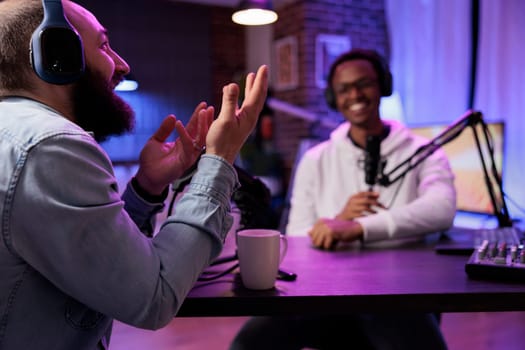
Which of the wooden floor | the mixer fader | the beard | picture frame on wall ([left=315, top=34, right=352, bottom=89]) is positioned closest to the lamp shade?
the beard

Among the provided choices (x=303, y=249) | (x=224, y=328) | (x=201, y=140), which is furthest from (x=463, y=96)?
(x=201, y=140)

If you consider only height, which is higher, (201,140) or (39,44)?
(39,44)

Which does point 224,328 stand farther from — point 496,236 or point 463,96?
point 463,96

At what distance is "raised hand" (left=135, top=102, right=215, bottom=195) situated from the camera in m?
1.04

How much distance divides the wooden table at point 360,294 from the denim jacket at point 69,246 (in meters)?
0.15

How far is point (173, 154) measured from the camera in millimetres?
1057

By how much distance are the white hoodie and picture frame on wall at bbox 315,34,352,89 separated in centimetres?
252

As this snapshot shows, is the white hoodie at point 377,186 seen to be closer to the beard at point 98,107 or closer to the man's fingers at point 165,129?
the man's fingers at point 165,129

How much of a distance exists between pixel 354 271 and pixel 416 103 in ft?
11.3

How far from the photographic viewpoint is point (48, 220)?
2.07 ft

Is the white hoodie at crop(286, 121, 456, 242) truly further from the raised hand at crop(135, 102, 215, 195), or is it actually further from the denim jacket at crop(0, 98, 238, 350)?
the denim jacket at crop(0, 98, 238, 350)

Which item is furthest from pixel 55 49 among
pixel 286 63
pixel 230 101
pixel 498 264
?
pixel 286 63

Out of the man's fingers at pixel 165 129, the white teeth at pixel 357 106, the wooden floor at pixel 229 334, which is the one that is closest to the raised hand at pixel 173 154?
the man's fingers at pixel 165 129

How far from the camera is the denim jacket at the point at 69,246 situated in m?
0.64
